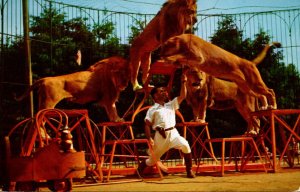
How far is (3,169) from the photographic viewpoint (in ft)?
17.7

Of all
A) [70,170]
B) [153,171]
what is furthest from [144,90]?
[70,170]

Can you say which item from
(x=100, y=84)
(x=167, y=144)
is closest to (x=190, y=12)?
(x=100, y=84)

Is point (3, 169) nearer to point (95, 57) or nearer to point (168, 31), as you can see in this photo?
point (168, 31)

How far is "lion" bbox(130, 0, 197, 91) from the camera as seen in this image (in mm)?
8008

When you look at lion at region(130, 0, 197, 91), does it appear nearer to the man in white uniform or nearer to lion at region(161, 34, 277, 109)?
lion at region(161, 34, 277, 109)

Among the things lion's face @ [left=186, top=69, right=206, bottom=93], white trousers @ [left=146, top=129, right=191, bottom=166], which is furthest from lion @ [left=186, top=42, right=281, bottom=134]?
white trousers @ [left=146, top=129, right=191, bottom=166]

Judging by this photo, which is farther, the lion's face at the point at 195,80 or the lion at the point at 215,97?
the lion at the point at 215,97

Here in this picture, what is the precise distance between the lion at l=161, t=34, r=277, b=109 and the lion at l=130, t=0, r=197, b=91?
0.30 m

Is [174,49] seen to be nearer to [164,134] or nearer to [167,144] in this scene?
[164,134]

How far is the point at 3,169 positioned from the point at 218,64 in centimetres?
458

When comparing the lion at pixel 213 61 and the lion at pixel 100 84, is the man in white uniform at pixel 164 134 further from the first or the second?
the lion at pixel 100 84

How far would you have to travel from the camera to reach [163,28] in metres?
8.27

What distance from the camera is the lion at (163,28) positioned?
8.01 m

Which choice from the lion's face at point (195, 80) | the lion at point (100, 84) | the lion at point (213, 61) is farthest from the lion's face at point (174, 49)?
the lion's face at point (195, 80)
